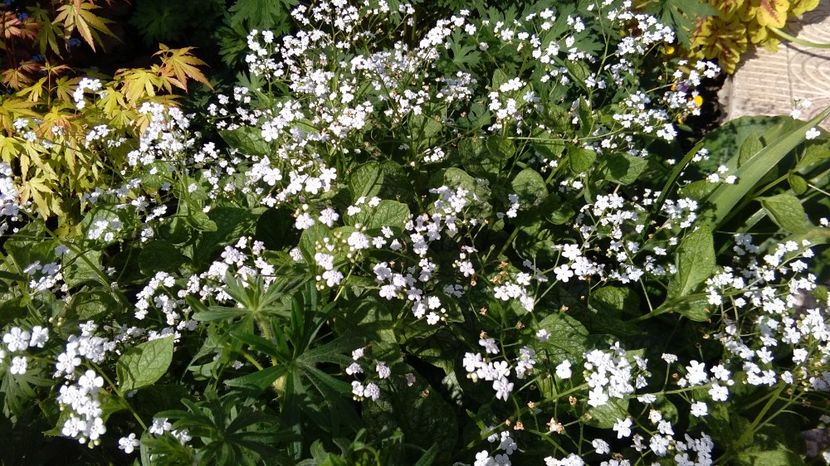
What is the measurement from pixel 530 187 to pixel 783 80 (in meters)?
2.93

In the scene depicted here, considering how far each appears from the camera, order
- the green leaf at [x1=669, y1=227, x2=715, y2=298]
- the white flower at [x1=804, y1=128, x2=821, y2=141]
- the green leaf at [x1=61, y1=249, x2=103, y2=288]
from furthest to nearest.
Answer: the white flower at [x1=804, y1=128, x2=821, y2=141] → the green leaf at [x1=669, y1=227, x2=715, y2=298] → the green leaf at [x1=61, y1=249, x2=103, y2=288]

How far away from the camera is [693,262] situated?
233 centimetres

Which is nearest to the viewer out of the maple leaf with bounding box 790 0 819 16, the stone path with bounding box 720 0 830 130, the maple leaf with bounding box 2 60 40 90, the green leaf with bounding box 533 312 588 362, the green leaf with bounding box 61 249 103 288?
the green leaf with bounding box 533 312 588 362

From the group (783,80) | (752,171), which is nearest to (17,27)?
(752,171)

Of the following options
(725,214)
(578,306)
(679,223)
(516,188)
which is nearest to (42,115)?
(516,188)

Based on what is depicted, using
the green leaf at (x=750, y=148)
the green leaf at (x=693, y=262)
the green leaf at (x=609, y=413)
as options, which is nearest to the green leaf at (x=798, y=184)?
the green leaf at (x=750, y=148)

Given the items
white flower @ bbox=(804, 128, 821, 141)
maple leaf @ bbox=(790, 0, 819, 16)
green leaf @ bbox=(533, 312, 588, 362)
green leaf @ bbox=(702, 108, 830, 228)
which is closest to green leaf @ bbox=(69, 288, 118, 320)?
green leaf @ bbox=(533, 312, 588, 362)

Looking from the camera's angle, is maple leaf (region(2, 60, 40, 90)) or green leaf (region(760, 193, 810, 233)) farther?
maple leaf (region(2, 60, 40, 90))

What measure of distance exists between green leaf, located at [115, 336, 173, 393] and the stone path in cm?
368

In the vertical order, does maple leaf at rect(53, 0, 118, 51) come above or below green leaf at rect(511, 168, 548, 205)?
above

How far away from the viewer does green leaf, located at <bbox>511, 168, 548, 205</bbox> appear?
8.02 ft

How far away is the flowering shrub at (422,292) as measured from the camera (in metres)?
1.64

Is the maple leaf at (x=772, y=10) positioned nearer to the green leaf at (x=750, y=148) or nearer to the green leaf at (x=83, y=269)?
the green leaf at (x=750, y=148)

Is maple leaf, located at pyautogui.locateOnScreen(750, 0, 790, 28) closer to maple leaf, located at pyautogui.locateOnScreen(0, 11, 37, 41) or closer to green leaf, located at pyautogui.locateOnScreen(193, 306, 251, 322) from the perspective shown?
green leaf, located at pyautogui.locateOnScreen(193, 306, 251, 322)
